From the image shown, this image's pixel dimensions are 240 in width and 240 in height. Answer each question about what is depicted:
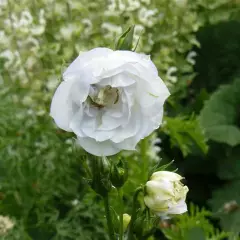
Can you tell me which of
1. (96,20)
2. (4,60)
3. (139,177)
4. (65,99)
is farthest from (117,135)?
(96,20)

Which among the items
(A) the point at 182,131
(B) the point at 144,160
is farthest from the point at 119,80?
(A) the point at 182,131

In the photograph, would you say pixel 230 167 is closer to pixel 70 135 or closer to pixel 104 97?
pixel 70 135

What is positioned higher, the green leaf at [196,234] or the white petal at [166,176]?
the white petal at [166,176]

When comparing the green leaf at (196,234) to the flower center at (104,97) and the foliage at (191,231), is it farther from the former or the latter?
the flower center at (104,97)

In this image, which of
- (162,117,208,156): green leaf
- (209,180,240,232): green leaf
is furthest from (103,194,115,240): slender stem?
(209,180,240,232): green leaf

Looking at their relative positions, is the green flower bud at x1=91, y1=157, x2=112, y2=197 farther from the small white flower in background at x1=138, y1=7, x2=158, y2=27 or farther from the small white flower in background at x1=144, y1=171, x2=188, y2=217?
the small white flower in background at x1=138, y1=7, x2=158, y2=27

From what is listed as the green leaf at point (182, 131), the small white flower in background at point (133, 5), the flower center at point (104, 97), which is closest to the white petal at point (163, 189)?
the flower center at point (104, 97)

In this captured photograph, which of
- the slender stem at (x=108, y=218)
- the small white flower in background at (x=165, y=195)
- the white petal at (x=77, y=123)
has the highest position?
the white petal at (x=77, y=123)

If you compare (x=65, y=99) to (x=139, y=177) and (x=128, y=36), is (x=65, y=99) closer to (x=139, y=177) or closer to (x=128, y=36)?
(x=128, y=36)
